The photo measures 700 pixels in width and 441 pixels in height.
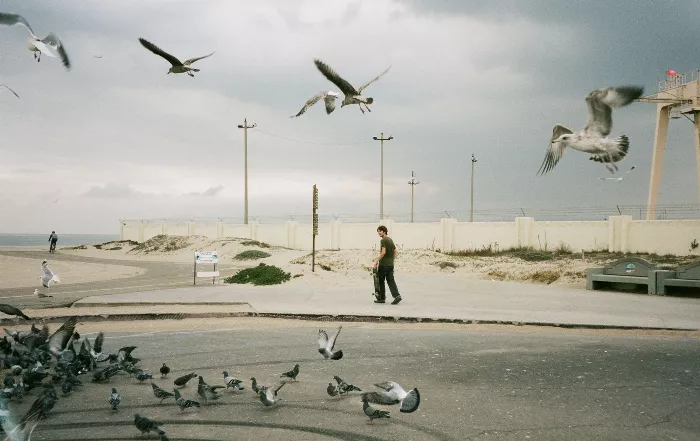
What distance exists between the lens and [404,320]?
13109 mm

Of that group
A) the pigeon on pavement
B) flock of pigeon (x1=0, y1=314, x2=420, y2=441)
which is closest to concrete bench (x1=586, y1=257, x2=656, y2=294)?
flock of pigeon (x1=0, y1=314, x2=420, y2=441)

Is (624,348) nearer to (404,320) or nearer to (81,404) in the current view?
(404,320)

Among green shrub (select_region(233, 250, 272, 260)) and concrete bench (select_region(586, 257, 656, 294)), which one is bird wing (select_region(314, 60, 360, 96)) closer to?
concrete bench (select_region(586, 257, 656, 294))

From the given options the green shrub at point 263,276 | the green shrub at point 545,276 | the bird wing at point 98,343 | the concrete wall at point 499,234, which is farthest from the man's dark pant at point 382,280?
the concrete wall at point 499,234

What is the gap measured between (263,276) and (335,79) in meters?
14.7

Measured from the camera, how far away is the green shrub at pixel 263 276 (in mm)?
21125

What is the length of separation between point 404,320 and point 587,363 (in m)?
5.01

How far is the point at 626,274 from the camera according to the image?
19281 mm

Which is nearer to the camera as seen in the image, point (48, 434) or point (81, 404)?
point (48, 434)

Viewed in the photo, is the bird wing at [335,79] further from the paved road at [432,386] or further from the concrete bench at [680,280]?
the concrete bench at [680,280]

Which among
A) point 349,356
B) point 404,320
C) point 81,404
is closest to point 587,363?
point 349,356

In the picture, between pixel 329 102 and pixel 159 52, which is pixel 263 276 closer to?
pixel 329 102

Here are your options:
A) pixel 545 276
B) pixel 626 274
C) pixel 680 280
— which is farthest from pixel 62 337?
pixel 545 276

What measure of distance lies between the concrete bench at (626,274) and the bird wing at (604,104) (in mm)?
15184
